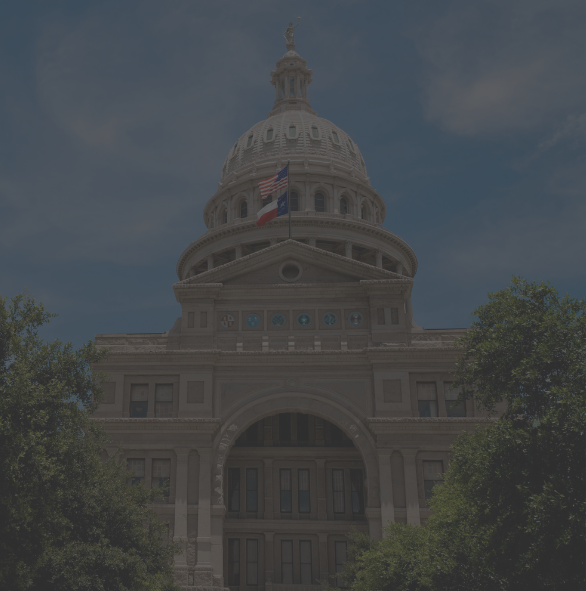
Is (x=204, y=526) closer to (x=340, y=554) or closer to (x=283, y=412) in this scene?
(x=283, y=412)

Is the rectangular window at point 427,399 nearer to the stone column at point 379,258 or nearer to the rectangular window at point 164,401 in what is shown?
the rectangular window at point 164,401

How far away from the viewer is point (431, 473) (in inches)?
1540

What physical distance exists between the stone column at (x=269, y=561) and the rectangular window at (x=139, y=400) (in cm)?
997

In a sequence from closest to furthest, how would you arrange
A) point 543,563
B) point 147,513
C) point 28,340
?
point 543,563 → point 28,340 → point 147,513

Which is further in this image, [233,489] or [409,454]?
[233,489]

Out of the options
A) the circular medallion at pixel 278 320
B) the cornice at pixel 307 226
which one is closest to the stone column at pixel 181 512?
the circular medallion at pixel 278 320

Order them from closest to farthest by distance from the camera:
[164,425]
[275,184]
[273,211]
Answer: [164,425] → [273,211] → [275,184]

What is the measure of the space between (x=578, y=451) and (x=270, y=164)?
168ft

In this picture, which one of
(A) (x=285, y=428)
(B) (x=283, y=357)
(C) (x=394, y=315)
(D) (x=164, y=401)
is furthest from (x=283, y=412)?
(C) (x=394, y=315)

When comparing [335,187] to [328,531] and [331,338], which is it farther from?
[328,531]

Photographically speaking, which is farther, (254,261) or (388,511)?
(254,261)

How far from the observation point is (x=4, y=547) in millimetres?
21297

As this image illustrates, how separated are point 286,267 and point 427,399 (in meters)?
11.4

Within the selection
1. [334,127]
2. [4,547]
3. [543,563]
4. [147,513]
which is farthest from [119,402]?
[334,127]
